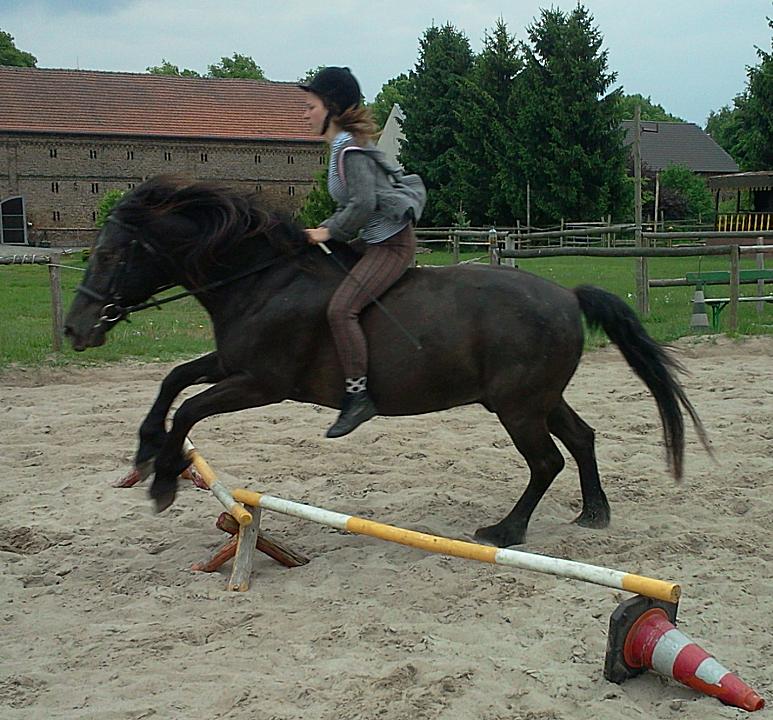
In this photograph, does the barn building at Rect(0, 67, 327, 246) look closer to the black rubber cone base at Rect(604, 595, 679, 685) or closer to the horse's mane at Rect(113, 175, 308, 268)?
the horse's mane at Rect(113, 175, 308, 268)

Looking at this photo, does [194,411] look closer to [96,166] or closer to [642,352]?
[642,352]

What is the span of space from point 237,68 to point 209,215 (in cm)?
9019

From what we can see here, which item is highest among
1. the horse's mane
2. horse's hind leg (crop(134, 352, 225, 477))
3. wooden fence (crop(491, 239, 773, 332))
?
the horse's mane

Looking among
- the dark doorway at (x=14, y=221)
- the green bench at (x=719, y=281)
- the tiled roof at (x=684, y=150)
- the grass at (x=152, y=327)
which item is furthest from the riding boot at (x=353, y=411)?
the tiled roof at (x=684, y=150)

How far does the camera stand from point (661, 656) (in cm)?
339

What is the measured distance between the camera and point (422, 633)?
13.0ft

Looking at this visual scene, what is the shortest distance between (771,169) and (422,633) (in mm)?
39296

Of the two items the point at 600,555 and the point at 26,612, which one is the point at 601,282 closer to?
the point at 600,555

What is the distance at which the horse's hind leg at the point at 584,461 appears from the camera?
5582 mm

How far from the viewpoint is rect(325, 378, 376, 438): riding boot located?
5.04 meters

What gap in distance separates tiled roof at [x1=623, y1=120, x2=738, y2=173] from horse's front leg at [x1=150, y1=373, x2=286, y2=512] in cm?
6238

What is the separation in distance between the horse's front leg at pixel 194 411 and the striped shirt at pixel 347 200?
1009 mm

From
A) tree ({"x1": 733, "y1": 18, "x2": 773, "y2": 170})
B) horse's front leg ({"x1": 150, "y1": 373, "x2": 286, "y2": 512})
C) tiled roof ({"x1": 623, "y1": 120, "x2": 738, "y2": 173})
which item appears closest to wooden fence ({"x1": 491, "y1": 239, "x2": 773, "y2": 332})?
horse's front leg ({"x1": 150, "y1": 373, "x2": 286, "y2": 512})

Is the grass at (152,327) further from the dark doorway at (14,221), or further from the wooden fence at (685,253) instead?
the dark doorway at (14,221)
